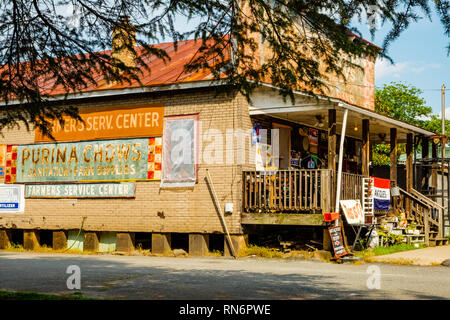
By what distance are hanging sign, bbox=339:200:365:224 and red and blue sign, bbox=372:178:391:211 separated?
1394mm

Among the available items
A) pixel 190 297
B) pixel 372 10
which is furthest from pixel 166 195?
Answer: pixel 372 10

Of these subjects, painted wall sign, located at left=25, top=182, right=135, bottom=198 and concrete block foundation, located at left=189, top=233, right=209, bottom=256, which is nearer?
A: concrete block foundation, located at left=189, top=233, right=209, bottom=256

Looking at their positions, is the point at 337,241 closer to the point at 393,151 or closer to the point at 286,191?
the point at 286,191

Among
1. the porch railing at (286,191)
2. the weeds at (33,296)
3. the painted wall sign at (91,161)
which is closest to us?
the weeds at (33,296)

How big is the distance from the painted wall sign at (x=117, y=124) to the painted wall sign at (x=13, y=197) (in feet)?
7.09

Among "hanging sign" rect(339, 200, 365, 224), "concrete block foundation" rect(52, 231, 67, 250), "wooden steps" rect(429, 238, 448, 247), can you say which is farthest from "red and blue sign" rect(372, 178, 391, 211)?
"concrete block foundation" rect(52, 231, 67, 250)

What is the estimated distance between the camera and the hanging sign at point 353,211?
16.0m

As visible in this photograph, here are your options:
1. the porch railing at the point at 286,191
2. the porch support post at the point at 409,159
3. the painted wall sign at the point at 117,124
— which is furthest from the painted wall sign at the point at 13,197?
the porch support post at the point at 409,159

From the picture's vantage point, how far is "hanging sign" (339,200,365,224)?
1602cm

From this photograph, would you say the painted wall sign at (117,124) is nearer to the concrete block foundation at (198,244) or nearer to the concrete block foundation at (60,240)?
the concrete block foundation at (60,240)

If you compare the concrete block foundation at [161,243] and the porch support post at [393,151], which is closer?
the concrete block foundation at [161,243]

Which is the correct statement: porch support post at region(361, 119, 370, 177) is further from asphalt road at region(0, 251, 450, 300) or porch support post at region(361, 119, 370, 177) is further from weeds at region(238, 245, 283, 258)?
asphalt road at region(0, 251, 450, 300)

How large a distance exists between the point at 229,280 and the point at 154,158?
816cm
